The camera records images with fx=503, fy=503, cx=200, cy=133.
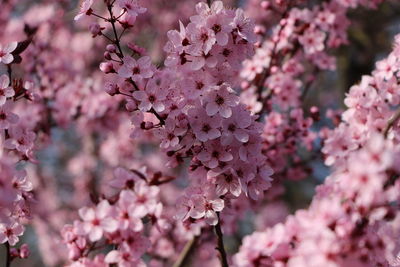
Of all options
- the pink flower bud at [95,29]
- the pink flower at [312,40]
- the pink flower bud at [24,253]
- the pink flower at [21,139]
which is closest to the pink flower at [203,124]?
the pink flower bud at [95,29]

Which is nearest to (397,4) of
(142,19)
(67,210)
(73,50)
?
(142,19)

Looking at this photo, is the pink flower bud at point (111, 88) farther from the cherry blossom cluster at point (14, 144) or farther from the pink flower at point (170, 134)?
the cherry blossom cluster at point (14, 144)

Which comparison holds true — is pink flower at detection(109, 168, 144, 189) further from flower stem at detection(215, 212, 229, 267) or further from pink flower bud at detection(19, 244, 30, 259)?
pink flower bud at detection(19, 244, 30, 259)

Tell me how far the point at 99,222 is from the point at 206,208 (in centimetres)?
49

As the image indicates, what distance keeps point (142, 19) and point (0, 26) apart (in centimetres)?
262

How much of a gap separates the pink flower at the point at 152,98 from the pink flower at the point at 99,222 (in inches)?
18.4

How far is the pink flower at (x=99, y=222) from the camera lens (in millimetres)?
2033

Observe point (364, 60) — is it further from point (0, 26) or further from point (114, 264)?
point (114, 264)

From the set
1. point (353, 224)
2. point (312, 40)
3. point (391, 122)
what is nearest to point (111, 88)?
point (353, 224)

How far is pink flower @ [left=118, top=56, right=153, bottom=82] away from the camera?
2242 mm

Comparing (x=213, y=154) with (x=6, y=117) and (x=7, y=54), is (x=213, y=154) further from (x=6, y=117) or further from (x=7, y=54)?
(x=7, y=54)

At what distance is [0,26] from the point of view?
592 cm

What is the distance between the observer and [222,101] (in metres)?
2.25

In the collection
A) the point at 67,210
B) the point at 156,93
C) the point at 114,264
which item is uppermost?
the point at 156,93
